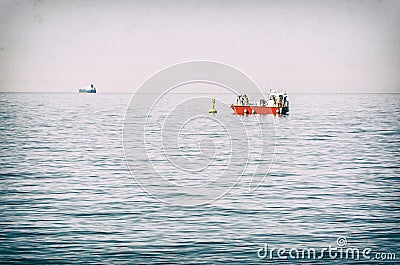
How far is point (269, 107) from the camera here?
4353 inches

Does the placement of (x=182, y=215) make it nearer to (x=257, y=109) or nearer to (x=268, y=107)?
(x=268, y=107)

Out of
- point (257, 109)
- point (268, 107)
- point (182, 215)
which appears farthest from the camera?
point (257, 109)

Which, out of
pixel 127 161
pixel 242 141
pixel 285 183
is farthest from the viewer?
pixel 242 141

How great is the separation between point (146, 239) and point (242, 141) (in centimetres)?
4057

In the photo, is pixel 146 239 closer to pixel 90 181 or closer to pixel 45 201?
pixel 45 201

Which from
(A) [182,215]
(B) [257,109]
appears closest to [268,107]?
(B) [257,109]

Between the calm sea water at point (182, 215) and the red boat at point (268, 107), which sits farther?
the red boat at point (268, 107)

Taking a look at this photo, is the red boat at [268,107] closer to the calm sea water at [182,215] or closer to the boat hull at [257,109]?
the boat hull at [257,109]

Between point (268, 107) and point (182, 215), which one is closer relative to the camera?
point (182, 215)

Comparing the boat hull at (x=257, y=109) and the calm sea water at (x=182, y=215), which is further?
the boat hull at (x=257, y=109)

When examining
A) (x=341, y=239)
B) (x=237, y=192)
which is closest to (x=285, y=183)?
(x=237, y=192)

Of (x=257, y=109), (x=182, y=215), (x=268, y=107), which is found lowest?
(x=182, y=215)

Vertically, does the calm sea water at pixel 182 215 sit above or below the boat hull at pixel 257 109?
below

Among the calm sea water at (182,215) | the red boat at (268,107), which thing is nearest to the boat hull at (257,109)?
the red boat at (268,107)
